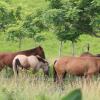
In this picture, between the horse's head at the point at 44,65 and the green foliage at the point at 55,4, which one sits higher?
the green foliage at the point at 55,4

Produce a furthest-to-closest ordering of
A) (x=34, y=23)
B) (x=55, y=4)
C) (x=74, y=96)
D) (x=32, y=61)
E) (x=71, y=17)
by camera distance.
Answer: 1. (x=34, y=23)
2. (x=55, y=4)
3. (x=71, y=17)
4. (x=32, y=61)
5. (x=74, y=96)

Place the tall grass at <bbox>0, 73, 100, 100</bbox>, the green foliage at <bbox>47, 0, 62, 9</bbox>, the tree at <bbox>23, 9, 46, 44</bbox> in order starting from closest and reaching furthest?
the tall grass at <bbox>0, 73, 100, 100</bbox>, the green foliage at <bbox>47, 0, 62, 9</bbox>, the tree at <bbox>23, 9, 46, 44</bbox>

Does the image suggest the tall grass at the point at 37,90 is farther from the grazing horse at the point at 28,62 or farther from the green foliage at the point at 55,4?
the green foliage at the point at 55,4

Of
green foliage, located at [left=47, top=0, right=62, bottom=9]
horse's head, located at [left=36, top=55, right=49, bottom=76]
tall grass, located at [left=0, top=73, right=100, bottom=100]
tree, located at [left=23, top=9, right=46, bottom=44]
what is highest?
green foliage, located at [left=47, top=0, right=62, bottom=9]

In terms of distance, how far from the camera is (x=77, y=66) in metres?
12.2

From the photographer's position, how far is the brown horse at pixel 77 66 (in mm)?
12023

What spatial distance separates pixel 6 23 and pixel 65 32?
24.0 ft

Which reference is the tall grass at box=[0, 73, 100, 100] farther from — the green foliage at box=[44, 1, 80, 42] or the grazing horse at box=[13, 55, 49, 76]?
the green foliage at box=[44, 1, 80, 42]

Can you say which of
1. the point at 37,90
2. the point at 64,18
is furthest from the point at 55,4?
the point at 37,90

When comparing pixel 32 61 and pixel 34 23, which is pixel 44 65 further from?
pixel 34 23

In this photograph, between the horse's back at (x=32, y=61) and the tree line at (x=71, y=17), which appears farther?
the tree line at (x=71, y=17)

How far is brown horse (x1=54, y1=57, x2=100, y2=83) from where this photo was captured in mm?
12023

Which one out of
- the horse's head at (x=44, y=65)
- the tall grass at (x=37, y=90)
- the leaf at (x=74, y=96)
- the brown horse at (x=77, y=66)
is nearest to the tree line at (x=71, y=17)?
the horse's head at (x=44, y=65)

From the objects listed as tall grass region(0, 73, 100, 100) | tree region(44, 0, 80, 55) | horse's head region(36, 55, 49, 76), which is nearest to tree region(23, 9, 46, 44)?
tree region(44, 0, 80, 55)
